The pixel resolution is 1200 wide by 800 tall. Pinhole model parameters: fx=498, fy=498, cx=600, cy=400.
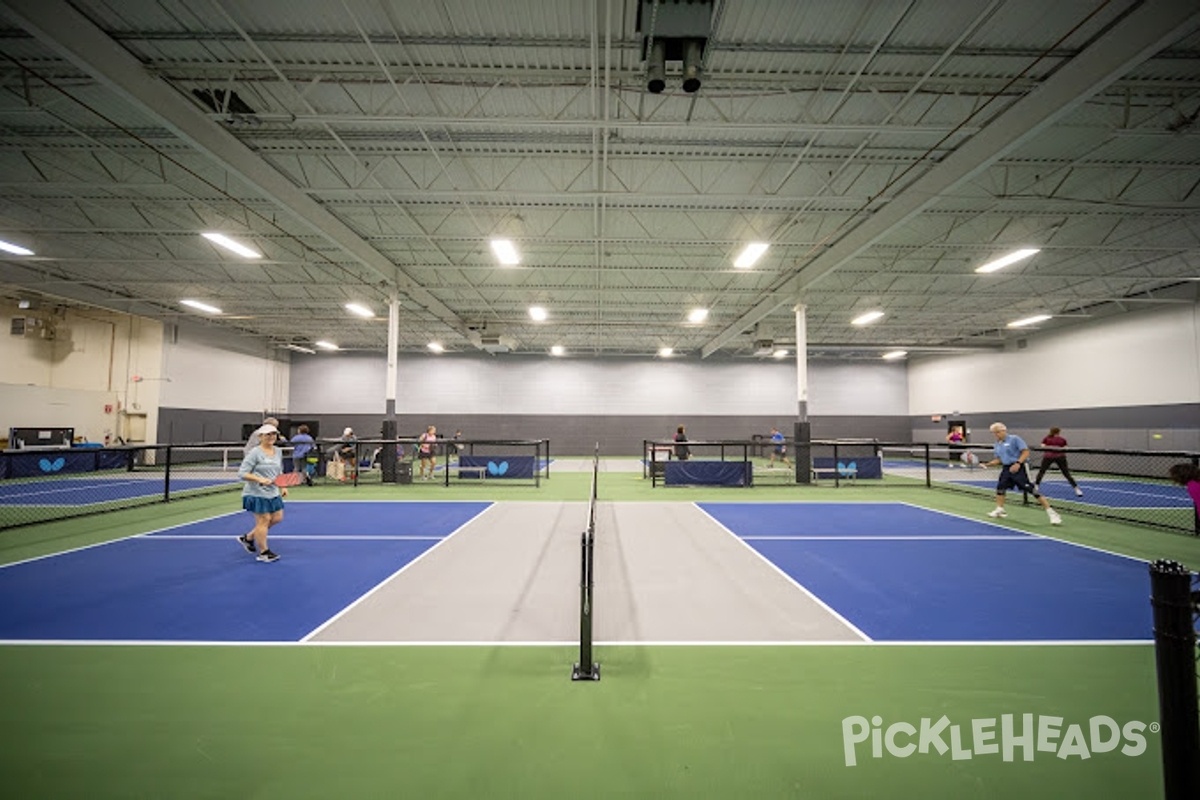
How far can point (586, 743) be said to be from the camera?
9.71 feet

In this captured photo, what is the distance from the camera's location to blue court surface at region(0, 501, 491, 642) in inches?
180

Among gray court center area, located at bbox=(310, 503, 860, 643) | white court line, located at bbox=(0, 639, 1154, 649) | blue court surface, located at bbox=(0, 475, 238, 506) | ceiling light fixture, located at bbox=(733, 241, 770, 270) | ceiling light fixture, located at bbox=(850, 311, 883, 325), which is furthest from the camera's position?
ceiling light fixture, located at bbox=(850, 311, 883, 325)

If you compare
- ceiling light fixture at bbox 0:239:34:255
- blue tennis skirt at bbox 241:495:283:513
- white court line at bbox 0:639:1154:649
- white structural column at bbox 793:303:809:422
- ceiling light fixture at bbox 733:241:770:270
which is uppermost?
ceiling light fixture at bbox 733:241:770:270

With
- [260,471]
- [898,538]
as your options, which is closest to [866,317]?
[898,538]

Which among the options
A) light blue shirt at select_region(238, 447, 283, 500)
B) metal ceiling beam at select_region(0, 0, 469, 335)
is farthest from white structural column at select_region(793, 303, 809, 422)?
light blue shirt at select_region(238, 447, 283, 500)

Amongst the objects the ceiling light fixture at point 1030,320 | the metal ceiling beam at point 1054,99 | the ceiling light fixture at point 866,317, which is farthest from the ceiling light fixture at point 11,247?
the ceiling light fixture at point 1030,320

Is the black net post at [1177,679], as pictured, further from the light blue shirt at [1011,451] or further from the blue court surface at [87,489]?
the blue court surface at [87,489]

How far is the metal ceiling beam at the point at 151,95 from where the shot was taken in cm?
702

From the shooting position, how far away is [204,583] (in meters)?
5.88

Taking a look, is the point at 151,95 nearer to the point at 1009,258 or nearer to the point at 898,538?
the point at 898,538

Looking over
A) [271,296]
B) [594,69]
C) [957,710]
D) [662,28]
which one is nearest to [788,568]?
[957,710]

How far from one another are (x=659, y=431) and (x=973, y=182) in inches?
870

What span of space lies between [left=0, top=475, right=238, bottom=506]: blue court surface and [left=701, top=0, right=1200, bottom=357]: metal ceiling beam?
802 inches

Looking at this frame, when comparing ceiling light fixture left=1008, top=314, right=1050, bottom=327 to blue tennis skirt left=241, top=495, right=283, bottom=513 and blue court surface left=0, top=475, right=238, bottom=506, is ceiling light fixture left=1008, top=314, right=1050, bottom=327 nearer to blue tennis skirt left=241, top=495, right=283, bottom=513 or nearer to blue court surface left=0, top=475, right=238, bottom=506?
blue tennis skirt left=241, top=495, right=283, bottom=513
